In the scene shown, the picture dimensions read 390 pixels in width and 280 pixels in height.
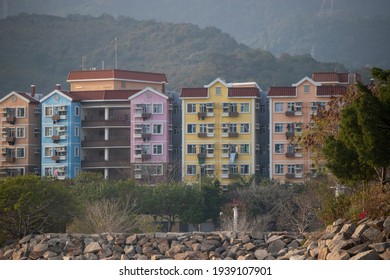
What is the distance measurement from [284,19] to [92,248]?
2272cm

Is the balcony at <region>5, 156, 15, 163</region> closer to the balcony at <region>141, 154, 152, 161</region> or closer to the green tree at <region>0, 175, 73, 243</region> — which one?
the balcony at <region>141, 154, 152, 161</region>

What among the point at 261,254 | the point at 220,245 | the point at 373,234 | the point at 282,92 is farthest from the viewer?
the point at 282,92

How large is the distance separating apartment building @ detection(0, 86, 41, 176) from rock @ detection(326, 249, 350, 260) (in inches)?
915

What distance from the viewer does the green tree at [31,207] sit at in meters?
17.1

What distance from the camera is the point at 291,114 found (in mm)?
32719

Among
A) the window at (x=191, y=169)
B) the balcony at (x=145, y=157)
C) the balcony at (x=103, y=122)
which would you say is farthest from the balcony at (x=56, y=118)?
the window at (x=191, y=169)

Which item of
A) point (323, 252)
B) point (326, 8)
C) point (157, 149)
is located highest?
point (326, 8)

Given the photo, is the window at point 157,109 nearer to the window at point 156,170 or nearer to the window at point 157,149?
the window at point 157,149

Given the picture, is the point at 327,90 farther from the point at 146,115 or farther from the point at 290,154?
the point at 146,115

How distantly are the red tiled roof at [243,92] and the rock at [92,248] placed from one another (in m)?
18.1

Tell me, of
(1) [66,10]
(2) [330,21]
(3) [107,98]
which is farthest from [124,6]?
(2) [330,21]

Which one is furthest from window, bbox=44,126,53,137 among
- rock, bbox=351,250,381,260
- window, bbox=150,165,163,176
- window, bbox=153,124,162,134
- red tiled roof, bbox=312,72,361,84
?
rock, bbox=351,250,381,260

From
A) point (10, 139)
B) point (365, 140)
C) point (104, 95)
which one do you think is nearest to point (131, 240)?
point (365, 140)

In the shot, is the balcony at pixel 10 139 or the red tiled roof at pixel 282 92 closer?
the red tiled roof at pixel 282 92
